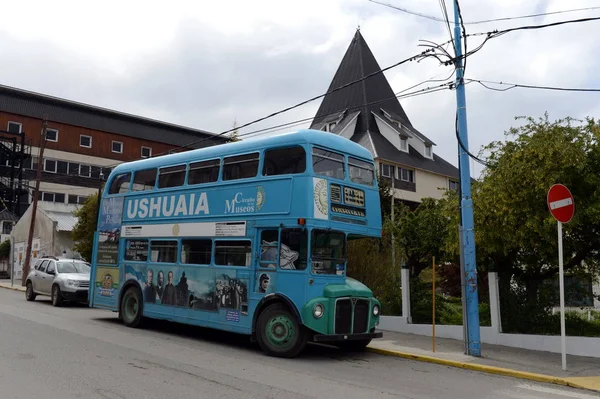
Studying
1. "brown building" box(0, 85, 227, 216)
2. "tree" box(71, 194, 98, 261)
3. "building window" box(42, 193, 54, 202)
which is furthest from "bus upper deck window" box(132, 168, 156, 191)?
"building window" box(42, 193, 54, 202)

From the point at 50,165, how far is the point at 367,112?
31435 millimetres

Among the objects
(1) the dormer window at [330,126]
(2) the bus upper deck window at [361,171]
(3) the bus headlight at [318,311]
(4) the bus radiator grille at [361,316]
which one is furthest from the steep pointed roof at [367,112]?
(3) the bus headlight at [318,311]

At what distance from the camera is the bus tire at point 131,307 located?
13.4 m

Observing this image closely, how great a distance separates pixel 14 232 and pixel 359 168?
3639cm

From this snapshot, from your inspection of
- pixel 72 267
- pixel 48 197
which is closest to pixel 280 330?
pixel 72 267

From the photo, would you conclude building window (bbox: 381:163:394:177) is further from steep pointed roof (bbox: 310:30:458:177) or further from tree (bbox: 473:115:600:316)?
tree (bbox: 473:115:600:316)

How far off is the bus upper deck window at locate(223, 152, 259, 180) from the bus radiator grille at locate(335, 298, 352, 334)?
323 cm

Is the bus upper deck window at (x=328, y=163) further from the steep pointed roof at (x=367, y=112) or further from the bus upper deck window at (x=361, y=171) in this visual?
the steep pointed roof at (x=367, y=112)

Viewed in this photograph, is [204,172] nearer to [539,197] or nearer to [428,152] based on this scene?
[539,197]

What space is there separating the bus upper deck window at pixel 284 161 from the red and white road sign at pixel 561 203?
4.63m

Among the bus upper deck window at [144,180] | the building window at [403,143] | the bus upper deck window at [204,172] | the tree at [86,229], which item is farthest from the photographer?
the building window at [403,143]

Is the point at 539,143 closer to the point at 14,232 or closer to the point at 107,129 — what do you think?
the point at 14,232

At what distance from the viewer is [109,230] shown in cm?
1480

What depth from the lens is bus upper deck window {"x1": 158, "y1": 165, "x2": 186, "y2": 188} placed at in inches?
510
